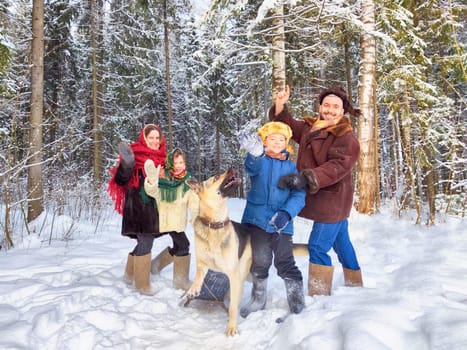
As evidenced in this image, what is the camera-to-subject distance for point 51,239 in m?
5.68

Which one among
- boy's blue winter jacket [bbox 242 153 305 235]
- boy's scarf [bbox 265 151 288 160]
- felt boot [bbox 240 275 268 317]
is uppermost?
boy's scarf [bbox 265 151 288 160]

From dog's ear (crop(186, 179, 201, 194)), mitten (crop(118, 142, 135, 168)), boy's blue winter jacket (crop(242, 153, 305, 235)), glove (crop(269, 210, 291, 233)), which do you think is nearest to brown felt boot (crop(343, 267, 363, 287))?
boy's blue winter jacket (crop(242, 153, 305, 235))

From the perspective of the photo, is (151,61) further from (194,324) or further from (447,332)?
(447,332)

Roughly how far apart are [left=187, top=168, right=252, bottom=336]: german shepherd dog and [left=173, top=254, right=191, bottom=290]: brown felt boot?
0.82m

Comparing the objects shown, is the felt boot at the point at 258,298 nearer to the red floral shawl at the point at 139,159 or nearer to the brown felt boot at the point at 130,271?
the brown felt boot at the point at 130,271

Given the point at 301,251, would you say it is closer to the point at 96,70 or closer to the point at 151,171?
the point at 151,171

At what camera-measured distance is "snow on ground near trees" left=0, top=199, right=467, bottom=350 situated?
1907 millimetres

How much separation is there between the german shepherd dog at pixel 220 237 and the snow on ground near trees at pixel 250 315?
0.30 m

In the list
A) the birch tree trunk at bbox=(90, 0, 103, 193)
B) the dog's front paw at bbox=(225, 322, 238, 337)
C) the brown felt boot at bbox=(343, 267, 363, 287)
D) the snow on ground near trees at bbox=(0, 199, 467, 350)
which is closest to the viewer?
the snow on ground near trees at bbox=(0, 199, 467, 350)

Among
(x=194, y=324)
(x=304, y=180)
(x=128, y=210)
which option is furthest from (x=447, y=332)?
(x=128, y=210)

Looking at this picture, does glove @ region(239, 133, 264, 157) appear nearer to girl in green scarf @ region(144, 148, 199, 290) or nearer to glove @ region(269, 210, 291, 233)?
glove @ region(269, 210, 291, 233)

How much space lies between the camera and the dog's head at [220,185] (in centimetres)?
265

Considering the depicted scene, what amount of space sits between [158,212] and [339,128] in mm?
2130

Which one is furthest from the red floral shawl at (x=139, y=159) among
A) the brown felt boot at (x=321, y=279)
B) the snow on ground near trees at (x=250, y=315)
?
the brown felt boot at (x=321, y=279)
